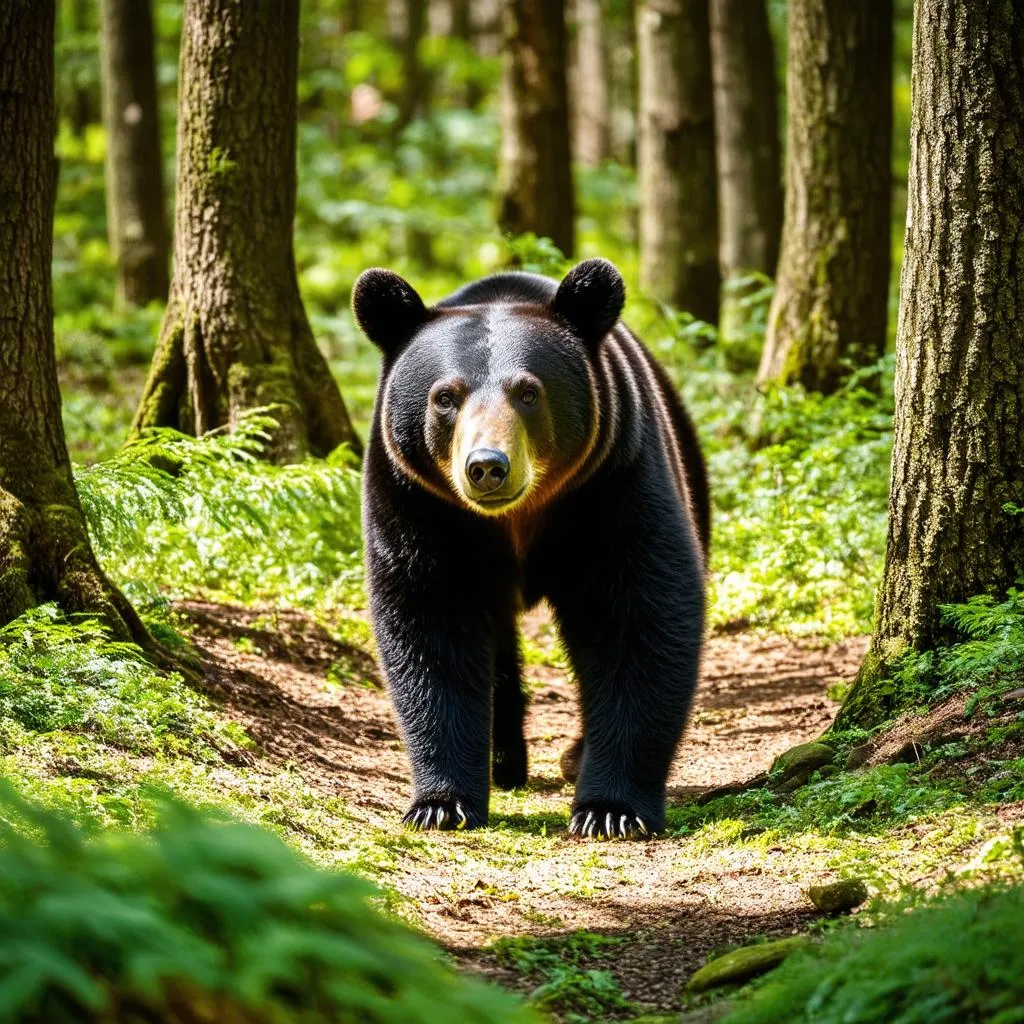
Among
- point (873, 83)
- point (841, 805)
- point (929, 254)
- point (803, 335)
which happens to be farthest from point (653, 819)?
point (873, 83)

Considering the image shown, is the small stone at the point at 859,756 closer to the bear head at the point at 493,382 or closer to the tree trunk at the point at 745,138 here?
the bear head at the point at 493,382

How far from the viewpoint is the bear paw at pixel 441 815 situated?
572 centimetres

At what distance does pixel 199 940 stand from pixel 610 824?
133 inches

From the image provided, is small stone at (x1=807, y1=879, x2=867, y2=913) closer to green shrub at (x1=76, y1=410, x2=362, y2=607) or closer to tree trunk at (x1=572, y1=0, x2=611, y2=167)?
green shrub at (x1=76, y1=410, x2=362, y2=607)

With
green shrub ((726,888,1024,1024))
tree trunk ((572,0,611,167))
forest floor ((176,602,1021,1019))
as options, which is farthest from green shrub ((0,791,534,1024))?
tree trunk ((572,0,611,167))

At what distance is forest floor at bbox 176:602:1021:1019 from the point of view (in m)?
4.14

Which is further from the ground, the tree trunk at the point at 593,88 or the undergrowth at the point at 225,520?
the tree trunk at the point at 593,88

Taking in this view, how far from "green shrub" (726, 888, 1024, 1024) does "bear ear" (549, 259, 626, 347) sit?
3.43 m

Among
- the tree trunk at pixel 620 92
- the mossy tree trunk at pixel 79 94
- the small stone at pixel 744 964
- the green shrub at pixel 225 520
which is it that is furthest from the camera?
the tree trunk at pixel 620 92

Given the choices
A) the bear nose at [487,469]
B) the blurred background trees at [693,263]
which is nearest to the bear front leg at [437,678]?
the bear nose at [487,469]

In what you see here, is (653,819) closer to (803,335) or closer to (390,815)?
A: (390,815)

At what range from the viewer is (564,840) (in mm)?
5656

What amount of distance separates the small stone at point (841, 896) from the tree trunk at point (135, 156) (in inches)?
600

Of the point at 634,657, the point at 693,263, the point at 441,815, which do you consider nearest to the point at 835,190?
the point at 693,263
